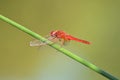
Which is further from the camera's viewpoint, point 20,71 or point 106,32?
point 20,71

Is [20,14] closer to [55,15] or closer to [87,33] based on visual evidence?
[55,15]

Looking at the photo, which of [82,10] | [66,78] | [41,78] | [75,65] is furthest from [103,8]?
[41,78]

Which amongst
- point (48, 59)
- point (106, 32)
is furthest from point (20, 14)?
point (106, 32)

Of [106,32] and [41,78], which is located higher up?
[106,32]

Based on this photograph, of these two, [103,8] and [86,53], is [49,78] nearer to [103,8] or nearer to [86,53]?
[86,53]

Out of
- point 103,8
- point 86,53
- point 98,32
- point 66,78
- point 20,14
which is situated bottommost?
point 66,78

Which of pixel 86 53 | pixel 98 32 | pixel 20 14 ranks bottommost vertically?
pixel 86 53
